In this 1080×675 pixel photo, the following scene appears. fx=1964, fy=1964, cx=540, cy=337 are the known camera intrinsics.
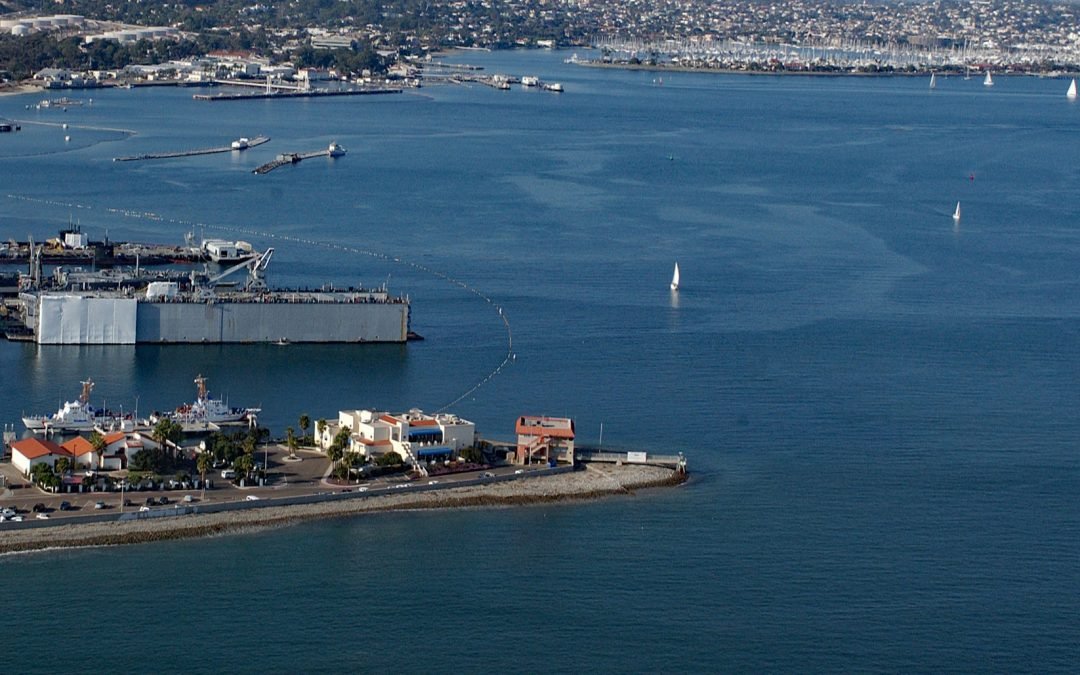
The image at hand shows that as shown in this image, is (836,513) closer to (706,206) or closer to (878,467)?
(878,467)

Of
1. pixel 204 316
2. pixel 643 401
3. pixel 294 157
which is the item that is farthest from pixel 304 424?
pixel 294 157

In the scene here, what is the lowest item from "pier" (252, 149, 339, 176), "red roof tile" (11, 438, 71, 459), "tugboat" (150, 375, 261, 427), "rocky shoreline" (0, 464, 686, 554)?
"rocky shoreline" (0, 464, 686, 554)

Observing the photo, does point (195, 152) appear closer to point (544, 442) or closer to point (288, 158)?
point (288, 158)

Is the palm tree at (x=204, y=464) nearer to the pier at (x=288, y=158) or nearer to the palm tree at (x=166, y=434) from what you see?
the palm tree at (x=166, y=434)

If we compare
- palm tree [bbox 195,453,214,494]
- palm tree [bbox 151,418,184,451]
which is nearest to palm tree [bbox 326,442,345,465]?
palm tree [bbox 195,453,214,494]

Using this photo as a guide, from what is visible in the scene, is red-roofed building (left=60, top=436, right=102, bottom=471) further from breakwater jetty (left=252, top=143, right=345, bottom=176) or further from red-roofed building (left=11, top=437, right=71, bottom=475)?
breakwater jetty (left=252, top=143, right=345, bottom=176)

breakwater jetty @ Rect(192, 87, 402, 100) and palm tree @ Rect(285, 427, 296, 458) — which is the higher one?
breakwater jetty @ Rect(192, 87, 402, 100)
